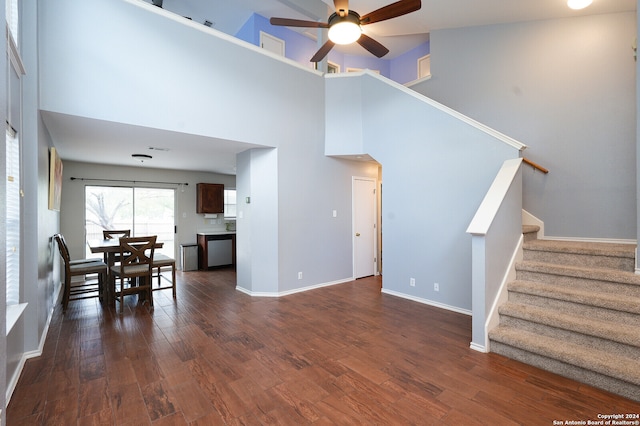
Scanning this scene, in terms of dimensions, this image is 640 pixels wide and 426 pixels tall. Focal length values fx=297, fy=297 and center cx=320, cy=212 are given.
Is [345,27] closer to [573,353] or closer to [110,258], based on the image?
[573,353]

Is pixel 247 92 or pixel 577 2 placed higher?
pixel 577 2

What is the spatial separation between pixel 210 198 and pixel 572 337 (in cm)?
721

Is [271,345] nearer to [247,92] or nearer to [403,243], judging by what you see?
[403,243]

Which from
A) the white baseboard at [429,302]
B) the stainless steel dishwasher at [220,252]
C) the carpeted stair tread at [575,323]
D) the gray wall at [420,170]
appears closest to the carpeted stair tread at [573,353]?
the carpeted stair tread at [575,323]

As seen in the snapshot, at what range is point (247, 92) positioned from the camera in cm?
425


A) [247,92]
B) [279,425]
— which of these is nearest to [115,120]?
Result: [247,92]

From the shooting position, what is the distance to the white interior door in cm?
568

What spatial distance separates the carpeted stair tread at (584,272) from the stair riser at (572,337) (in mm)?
586

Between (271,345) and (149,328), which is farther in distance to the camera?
(149,328)

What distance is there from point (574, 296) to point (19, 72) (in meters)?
5.23

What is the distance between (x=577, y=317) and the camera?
8.50 feet

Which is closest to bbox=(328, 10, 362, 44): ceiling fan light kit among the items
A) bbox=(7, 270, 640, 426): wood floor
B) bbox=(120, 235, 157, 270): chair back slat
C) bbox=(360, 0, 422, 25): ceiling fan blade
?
bbox=(360, 0, 422, 25): ceiling fan blade

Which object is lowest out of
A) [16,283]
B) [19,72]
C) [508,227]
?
[16,283]

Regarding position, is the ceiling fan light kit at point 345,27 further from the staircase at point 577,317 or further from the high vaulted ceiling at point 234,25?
the staircase at point 577,317
